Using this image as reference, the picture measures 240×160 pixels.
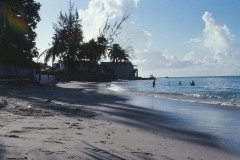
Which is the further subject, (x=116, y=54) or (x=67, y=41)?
(x=67, y=41)

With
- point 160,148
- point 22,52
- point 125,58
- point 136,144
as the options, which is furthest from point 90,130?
point 22,52

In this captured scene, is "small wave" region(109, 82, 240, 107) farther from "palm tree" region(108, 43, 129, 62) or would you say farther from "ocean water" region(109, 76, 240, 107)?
"palm tree" region(108, 43, 129, 62)

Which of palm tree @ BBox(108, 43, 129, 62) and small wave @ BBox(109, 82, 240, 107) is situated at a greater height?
palm tree @ BBox(108, 43, 129, 62)

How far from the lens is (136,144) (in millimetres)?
5035

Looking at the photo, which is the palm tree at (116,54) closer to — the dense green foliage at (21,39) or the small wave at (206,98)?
the small wave at (206,98)

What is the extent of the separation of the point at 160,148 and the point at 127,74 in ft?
361

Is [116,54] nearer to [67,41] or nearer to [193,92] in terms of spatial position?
[67,41]

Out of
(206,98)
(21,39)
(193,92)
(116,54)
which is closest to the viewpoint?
(116,54)

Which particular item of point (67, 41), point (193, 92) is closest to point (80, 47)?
point (67, 41)

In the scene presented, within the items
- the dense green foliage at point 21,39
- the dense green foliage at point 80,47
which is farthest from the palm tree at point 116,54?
the dense green foliage at point 21,39

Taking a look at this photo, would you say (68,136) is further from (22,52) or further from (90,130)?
(22,52)

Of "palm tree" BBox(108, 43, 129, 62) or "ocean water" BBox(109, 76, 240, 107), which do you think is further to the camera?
"ocean water" BBox(109, 76, 240, 107)

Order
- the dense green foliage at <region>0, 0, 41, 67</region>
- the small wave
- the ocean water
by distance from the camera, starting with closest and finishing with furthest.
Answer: the small wave
the ocean water
the dense green foliage at <region>0, 0, 41, 67</region>

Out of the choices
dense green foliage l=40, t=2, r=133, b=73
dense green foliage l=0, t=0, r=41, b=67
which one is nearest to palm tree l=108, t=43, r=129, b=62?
dense green foliage l=40, t=2, r=133, b=73
